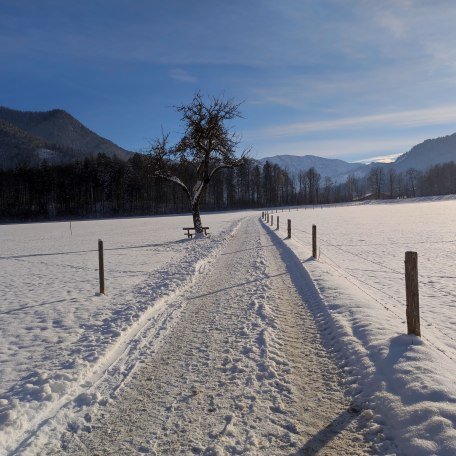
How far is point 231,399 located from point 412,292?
121 inches

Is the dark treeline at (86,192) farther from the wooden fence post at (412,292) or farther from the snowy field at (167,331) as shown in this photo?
the wooden fence post at (412,292)

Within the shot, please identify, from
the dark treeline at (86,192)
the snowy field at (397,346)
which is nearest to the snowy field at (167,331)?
the snowy field at (397,346)

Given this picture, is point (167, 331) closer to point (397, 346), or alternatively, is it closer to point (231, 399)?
point (231, 399)

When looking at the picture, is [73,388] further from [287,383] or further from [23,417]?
[287,383]

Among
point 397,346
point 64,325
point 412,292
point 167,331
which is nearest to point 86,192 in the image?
point 64,325

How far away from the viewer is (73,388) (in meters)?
4.40

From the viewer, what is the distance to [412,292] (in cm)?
531

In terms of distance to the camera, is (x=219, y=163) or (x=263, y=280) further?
(x=219, y=163)

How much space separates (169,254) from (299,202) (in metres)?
102

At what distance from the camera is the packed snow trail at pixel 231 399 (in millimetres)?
3309

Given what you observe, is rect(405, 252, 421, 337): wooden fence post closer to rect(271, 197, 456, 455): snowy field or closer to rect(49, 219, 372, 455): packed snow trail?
rect(271, 197, 456, 455): snowy field

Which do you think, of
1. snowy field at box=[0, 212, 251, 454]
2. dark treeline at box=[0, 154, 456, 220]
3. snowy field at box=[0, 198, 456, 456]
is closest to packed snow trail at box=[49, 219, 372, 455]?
snowy field at box=[0, 198, 456, 456]

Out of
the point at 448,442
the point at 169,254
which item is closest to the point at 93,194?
the point at 169,254

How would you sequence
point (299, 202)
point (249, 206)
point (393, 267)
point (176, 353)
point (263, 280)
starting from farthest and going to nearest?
1. point (299, 202)
2. point (249, 206)
3. point (393, 267)
4. point (263, 280)
5. point (176, 353)
